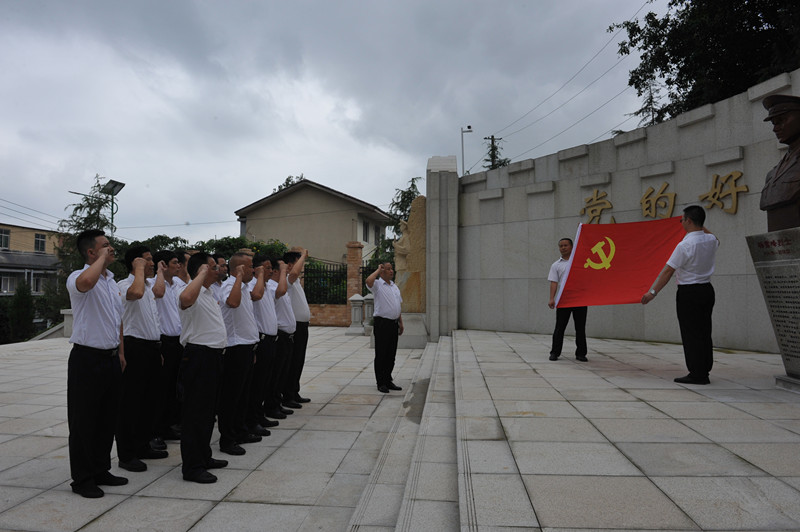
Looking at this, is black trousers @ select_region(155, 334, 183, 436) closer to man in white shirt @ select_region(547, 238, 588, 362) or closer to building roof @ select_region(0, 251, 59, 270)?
man in white shirt @ select_region(547, 238, 588, 362)

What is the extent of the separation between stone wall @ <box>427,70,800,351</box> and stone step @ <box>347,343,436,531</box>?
5.18m

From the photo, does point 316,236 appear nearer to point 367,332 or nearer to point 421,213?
point 367,332

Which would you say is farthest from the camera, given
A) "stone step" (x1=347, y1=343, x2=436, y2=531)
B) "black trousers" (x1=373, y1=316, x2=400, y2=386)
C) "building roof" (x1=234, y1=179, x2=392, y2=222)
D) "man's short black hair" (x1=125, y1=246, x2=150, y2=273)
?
"building roof" (x1=234, y1=179, x2=392, y2=222)

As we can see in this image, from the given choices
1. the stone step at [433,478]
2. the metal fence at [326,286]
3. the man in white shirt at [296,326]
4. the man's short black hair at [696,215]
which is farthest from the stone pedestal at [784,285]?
the metal fence at [326,286]

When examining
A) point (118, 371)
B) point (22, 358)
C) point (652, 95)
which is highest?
point (652, 95)

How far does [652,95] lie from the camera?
15.7 metres

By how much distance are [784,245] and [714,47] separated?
38.0ft

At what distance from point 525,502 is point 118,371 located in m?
2.56

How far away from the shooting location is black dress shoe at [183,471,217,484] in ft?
10.2

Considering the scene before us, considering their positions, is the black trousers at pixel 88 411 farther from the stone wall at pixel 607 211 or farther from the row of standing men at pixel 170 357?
the stone wall at pixel 607 211

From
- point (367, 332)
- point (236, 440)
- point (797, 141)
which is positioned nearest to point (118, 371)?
point (236, 440)

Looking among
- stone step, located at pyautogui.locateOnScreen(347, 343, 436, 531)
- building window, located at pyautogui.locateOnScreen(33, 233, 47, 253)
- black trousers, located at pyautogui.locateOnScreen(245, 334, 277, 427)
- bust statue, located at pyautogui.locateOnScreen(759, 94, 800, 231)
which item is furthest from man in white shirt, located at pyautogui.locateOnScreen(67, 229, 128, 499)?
building window, located at pyautogui.locateOnScreen(33, 233, 47, 253)

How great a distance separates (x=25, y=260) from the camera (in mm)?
29766

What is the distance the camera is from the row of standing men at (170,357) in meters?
3.01
